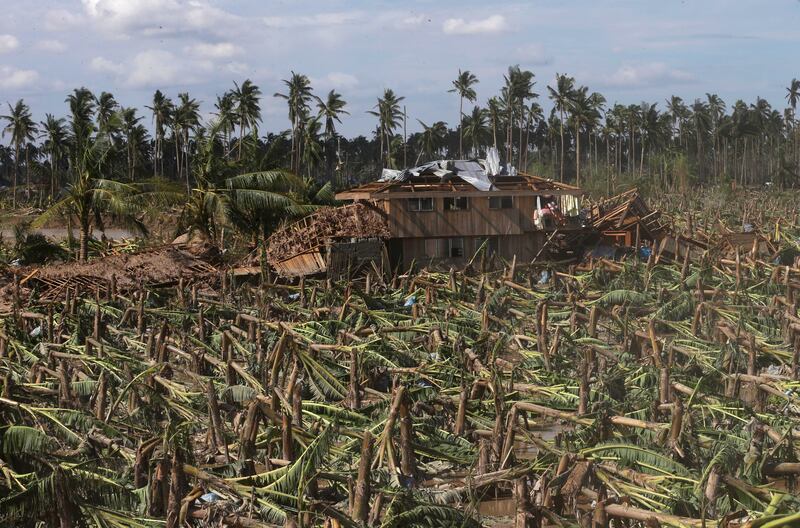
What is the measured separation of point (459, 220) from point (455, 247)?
36.3 inches

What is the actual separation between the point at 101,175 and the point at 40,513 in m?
23.4

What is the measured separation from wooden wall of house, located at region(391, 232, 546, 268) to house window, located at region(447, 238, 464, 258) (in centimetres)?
9

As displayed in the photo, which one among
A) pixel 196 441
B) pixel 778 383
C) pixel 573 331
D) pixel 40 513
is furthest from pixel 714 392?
pixel 40 513

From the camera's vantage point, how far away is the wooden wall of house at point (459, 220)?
108ft

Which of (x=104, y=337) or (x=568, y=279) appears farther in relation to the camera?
(x=568, y=279)

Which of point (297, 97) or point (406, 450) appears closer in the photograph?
point (406, 450)

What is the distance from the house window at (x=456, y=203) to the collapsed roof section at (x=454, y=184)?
0.31 meters

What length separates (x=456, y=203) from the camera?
110 ft

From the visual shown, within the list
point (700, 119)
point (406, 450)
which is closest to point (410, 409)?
point (406, 450)

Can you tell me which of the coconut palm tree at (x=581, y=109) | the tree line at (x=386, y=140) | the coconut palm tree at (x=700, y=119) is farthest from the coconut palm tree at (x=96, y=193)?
the coconut palm tree at (x=700, y=119)

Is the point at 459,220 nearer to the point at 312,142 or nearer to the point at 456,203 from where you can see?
the point at 456,203

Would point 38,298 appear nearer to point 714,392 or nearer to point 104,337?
point 104,337

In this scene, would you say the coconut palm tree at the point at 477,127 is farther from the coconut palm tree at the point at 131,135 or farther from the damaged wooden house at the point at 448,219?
the damaged wooden house at the point at 448,219

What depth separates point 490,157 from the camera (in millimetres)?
36844
